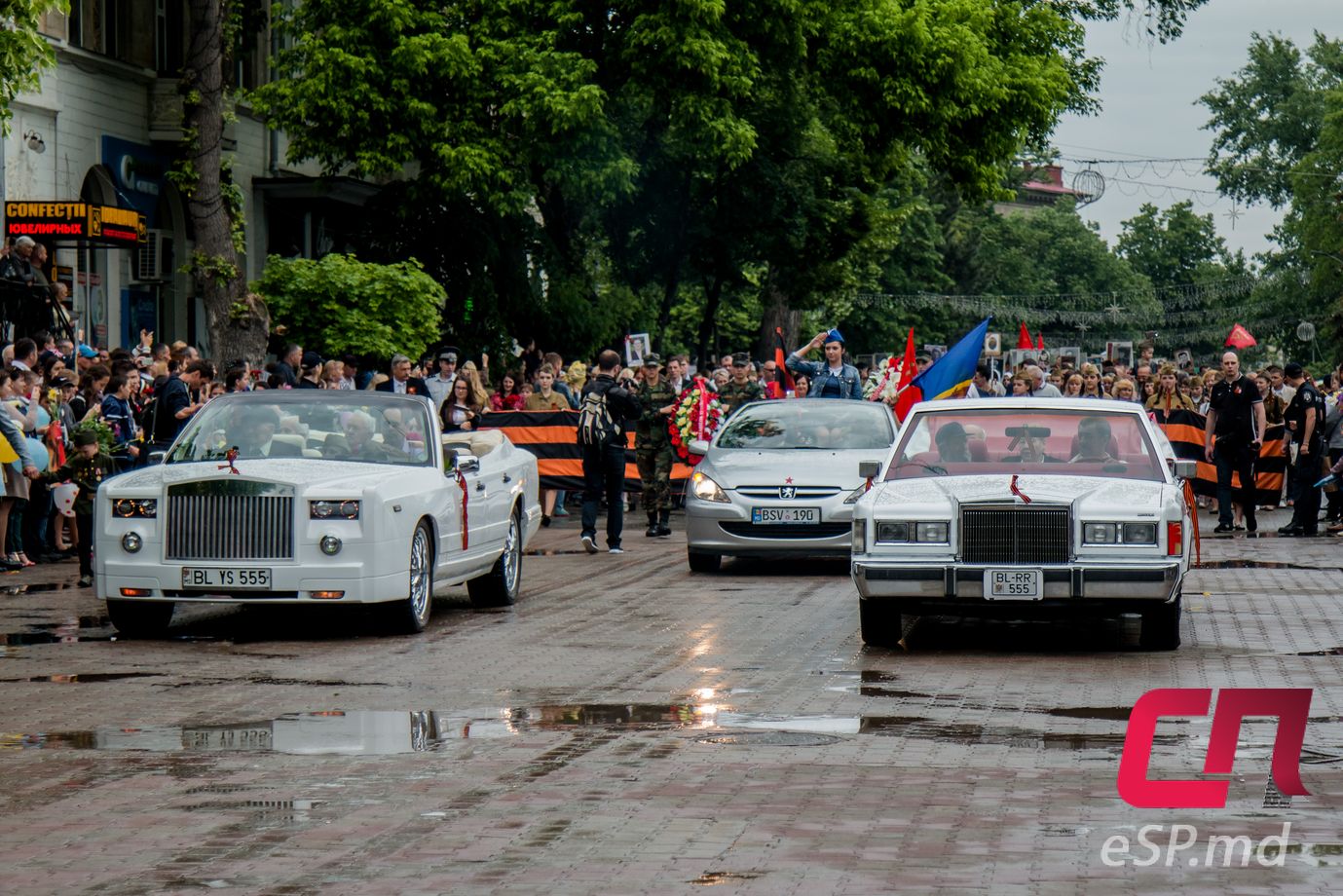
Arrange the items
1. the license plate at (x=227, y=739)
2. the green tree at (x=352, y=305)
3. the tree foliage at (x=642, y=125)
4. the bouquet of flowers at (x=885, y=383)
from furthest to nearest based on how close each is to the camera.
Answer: the tree foliage at (x=642, y=125), the bouquet of flowers at (x=885, y=383), the green tree at (x=352, y=305), the license plate at (x=227, y=739)

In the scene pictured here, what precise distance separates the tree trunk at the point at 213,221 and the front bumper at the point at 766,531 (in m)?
10.4

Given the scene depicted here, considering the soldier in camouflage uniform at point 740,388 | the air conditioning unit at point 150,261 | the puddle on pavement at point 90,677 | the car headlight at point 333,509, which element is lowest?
the puddle on pavement at point 90,677

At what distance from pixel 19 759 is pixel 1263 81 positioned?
99.2 metres

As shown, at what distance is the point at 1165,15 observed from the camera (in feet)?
167

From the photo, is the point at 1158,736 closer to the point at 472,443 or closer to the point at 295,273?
the point at 472,443

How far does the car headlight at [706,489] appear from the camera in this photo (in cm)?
1919

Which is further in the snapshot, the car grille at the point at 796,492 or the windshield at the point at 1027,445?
the car grille at the point at 796,492

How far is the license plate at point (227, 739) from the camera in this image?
9.44 meters

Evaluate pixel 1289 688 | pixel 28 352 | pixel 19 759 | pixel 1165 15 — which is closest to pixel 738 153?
pixel 28 352

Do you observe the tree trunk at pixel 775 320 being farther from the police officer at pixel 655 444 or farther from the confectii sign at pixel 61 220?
the police officer at pixel 655 444

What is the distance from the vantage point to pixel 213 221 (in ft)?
92.3

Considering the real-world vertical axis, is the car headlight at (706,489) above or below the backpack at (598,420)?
below

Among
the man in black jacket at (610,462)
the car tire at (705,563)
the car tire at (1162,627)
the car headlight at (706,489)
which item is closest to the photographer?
the car tire at (1162,627)

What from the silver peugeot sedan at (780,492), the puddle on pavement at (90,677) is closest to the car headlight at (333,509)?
the puddle on pavement at (90,677)
